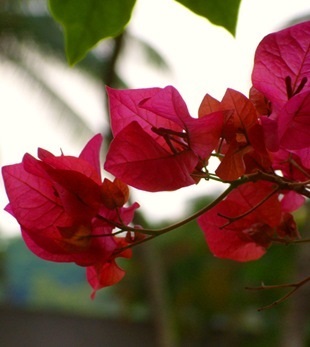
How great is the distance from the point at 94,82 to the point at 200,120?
232 inches

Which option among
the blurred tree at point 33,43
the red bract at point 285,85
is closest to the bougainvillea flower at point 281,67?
the red bract at point 285,85

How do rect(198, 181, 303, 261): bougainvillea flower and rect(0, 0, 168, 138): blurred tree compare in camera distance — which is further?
rect(0, 0, 168, 138): blurred tree

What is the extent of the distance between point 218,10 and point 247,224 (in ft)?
0.30

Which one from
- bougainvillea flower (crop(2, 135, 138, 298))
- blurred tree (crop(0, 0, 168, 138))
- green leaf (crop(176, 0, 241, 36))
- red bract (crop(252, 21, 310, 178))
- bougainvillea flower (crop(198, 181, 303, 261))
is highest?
blurred tree (crop(0, 0, 168, 138))

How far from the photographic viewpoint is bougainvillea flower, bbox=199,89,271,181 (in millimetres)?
233

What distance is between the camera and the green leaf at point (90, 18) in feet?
0.84

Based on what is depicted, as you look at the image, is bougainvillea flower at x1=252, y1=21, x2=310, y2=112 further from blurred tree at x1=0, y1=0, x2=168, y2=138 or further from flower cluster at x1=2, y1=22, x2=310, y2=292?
blurred tree at x1=0, y1=0, x2=168, y2=138

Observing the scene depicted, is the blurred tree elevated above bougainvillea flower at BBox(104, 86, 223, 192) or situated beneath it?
elevated above

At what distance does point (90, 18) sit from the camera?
0.26 meters

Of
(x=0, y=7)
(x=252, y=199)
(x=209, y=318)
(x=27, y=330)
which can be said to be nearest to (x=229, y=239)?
(x=252, y=199)

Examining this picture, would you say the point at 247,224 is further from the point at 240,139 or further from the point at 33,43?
the point at 33,43

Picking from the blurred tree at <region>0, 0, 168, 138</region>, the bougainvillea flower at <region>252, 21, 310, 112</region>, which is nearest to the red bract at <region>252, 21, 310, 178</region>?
the bougainvillea flower at <region>252, 21, 310, 112</region>

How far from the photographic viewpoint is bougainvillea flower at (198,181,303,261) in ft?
0.94

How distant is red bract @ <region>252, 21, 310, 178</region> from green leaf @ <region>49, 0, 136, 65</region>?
0.17ft
